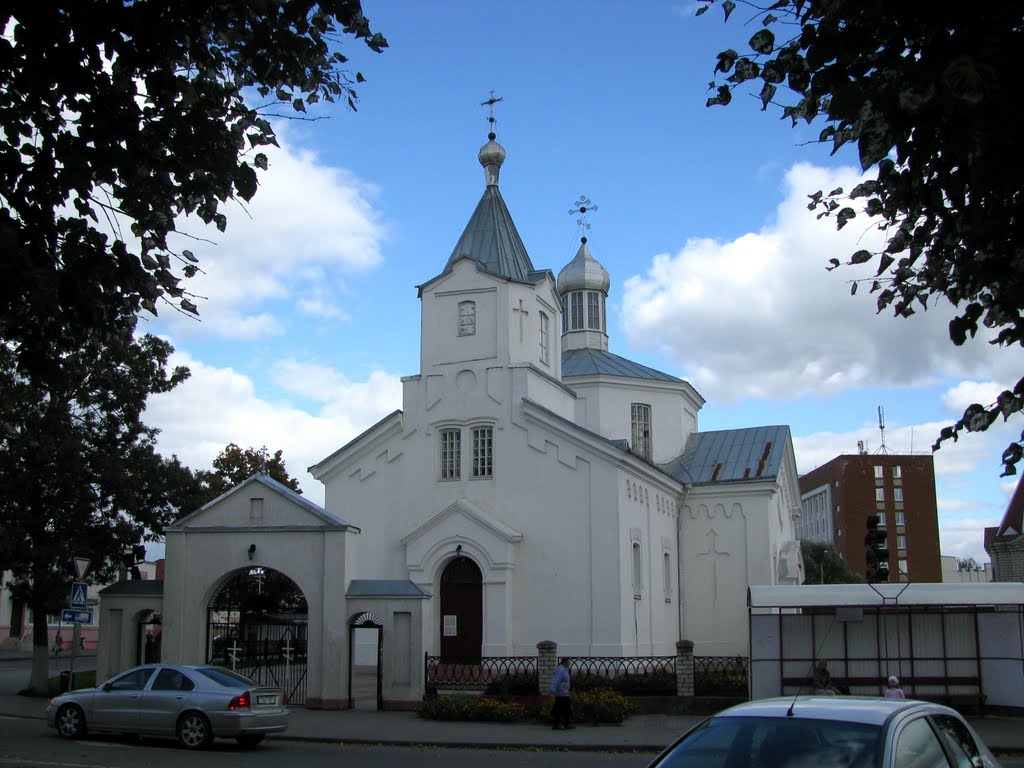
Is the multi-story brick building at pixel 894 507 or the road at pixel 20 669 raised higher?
the multi-story brick building at pixel 894 507

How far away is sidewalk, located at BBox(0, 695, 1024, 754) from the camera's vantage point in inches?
709

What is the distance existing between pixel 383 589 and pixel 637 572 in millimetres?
10194

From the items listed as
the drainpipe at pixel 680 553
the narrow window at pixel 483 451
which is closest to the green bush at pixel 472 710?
the narrow window at pixel 483 451

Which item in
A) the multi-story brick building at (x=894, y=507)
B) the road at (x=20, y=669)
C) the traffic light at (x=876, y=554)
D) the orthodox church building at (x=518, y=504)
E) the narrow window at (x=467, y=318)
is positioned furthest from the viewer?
the multi-story brick building at (x=894, y=507)

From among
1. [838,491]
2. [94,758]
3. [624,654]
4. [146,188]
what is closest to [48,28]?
[146,188]

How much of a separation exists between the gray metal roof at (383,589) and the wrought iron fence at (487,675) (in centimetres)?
139

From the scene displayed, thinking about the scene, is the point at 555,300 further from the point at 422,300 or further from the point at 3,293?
the point at 3,293

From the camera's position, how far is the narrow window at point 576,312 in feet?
146

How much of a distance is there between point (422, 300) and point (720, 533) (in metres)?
13.3

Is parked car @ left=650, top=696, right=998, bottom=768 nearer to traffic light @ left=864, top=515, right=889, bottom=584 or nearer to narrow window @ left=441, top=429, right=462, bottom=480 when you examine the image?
traffic light @ left=864, top=515, right=889, bottom=584

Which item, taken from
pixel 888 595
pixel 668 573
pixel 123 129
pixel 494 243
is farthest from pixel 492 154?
pixel 123 129

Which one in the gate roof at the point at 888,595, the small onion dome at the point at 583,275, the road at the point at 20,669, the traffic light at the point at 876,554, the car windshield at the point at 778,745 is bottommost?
the road at the point at 20,669

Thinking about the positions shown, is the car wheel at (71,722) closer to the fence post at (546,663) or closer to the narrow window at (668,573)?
the fence post at (546,663)

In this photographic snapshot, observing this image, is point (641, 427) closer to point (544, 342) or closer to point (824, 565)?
point (544, 342)
